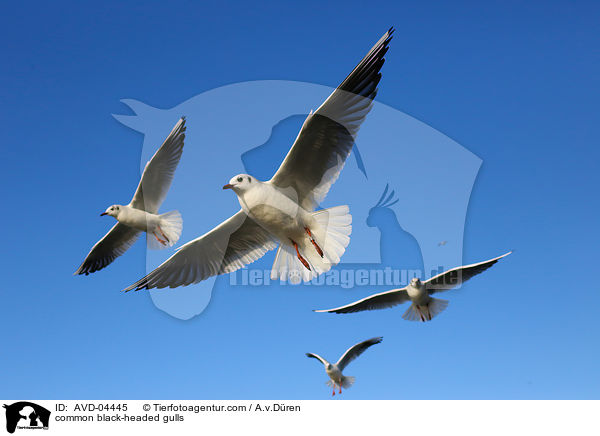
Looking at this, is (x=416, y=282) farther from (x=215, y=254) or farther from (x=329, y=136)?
(x=329, y=136)

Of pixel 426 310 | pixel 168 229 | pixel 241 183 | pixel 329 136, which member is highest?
pixel 168 229

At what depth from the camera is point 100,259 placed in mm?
9016

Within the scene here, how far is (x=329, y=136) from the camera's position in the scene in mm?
4934

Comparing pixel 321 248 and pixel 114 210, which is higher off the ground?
pixel 114 210

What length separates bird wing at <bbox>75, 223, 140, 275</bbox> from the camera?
8742 millimetres

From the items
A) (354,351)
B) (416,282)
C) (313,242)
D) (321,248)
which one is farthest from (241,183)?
(354,351)

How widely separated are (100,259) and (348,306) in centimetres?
442

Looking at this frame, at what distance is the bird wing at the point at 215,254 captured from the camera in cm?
569

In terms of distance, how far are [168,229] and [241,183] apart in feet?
9.58

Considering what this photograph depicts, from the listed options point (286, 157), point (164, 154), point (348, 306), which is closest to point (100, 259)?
point (164, 154)

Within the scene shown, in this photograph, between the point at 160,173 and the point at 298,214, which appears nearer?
the point at 298,214

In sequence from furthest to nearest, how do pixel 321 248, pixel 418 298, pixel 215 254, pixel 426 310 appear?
pixel 426 310, pixel 418 298, pixel 215 254, pixel 321 248

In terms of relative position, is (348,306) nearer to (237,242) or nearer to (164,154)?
(237,242)
